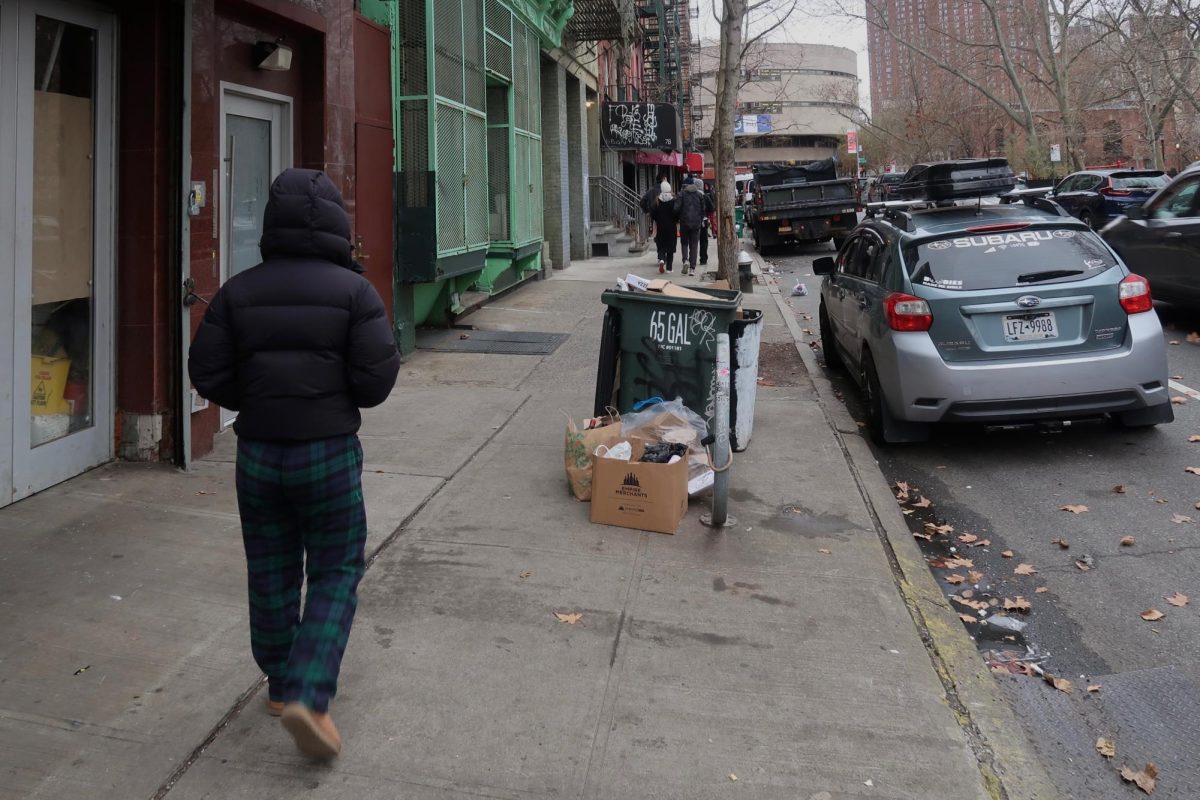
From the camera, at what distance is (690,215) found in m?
19.2

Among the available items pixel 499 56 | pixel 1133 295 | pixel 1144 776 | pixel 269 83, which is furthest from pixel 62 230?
pixel 499 56

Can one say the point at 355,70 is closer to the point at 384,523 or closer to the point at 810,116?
the point at 384,523

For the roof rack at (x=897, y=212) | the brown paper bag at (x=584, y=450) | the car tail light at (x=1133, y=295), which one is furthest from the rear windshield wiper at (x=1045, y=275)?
the brown paper bag at (x=584, y=450)

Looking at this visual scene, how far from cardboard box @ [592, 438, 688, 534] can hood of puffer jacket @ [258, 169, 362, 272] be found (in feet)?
8.48

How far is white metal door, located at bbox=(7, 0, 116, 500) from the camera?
17.0ft

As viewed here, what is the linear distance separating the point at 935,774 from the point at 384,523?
10.4 ft

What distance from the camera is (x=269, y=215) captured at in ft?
10.2

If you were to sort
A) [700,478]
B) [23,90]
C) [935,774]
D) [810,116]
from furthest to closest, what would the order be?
1. [810,116]
2. [700,478]
3. [23,90]
4. [935,774]

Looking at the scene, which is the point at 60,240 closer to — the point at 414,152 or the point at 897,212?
the point at 414,152

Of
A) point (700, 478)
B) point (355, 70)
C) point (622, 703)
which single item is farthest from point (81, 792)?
point (355, 70)

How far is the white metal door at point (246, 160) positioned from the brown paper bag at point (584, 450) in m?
2.74

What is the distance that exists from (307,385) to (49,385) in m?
3.31

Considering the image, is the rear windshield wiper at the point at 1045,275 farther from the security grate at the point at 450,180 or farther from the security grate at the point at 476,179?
the security grate at the point at 476,179

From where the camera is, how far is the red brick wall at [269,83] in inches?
246
